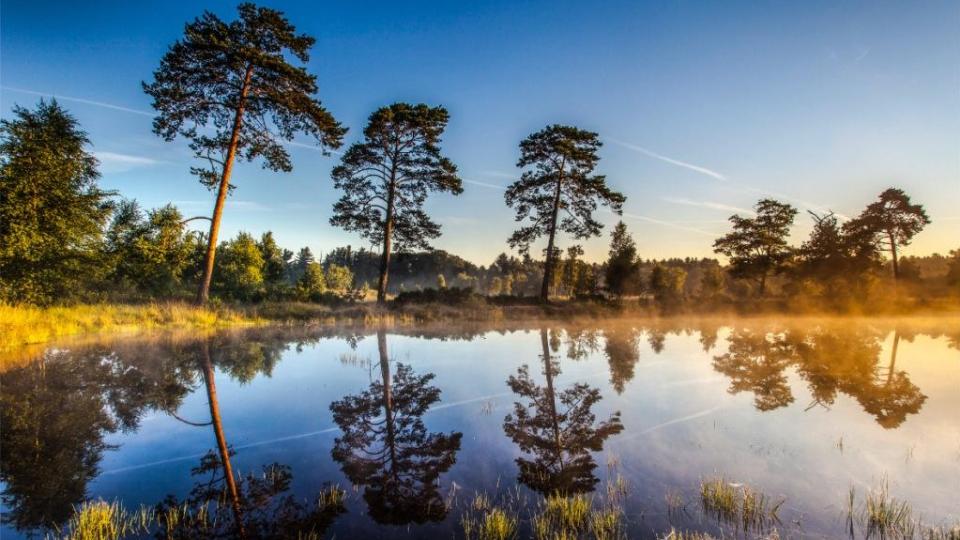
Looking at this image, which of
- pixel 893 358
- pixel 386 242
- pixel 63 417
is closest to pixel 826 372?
pixel 893 358

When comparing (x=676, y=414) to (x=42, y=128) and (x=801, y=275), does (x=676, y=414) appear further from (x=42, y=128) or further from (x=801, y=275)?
(x=801, y=275)

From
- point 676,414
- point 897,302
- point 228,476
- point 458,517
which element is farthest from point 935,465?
point 897,302

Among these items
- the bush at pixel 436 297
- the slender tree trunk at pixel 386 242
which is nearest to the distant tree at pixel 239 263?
the slender tree trunk at pixel 386 242

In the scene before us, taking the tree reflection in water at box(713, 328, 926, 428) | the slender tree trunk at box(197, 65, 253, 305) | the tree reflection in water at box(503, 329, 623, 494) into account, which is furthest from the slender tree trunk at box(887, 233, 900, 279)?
the slender tree trunk at box(197, 65, 253, 305)

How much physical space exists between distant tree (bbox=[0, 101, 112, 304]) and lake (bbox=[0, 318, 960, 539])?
579 cm

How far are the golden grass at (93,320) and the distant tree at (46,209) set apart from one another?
1176 millimetres

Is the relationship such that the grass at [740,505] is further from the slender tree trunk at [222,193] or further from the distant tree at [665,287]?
the distant tree at [665,287]

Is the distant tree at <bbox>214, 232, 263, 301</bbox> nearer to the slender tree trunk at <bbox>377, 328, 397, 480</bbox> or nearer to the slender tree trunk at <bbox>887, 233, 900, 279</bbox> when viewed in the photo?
the slender tree trunk at <bbox>377, 328, 397, 480</bbox>

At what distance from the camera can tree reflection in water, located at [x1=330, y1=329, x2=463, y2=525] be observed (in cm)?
365

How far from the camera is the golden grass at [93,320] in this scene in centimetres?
1101

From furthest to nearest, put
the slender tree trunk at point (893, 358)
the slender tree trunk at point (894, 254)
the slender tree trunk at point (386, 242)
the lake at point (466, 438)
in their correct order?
the slender tree trunk at point (894, 254) → the slender tree trunk at point (386, 242) → the slender tree trunk at point (893, 358) → the lake at point (466, 438)

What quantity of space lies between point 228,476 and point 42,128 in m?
18.9

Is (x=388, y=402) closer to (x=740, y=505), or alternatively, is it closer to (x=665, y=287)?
(x=740, y=505)

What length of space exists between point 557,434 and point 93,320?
56.1ft
